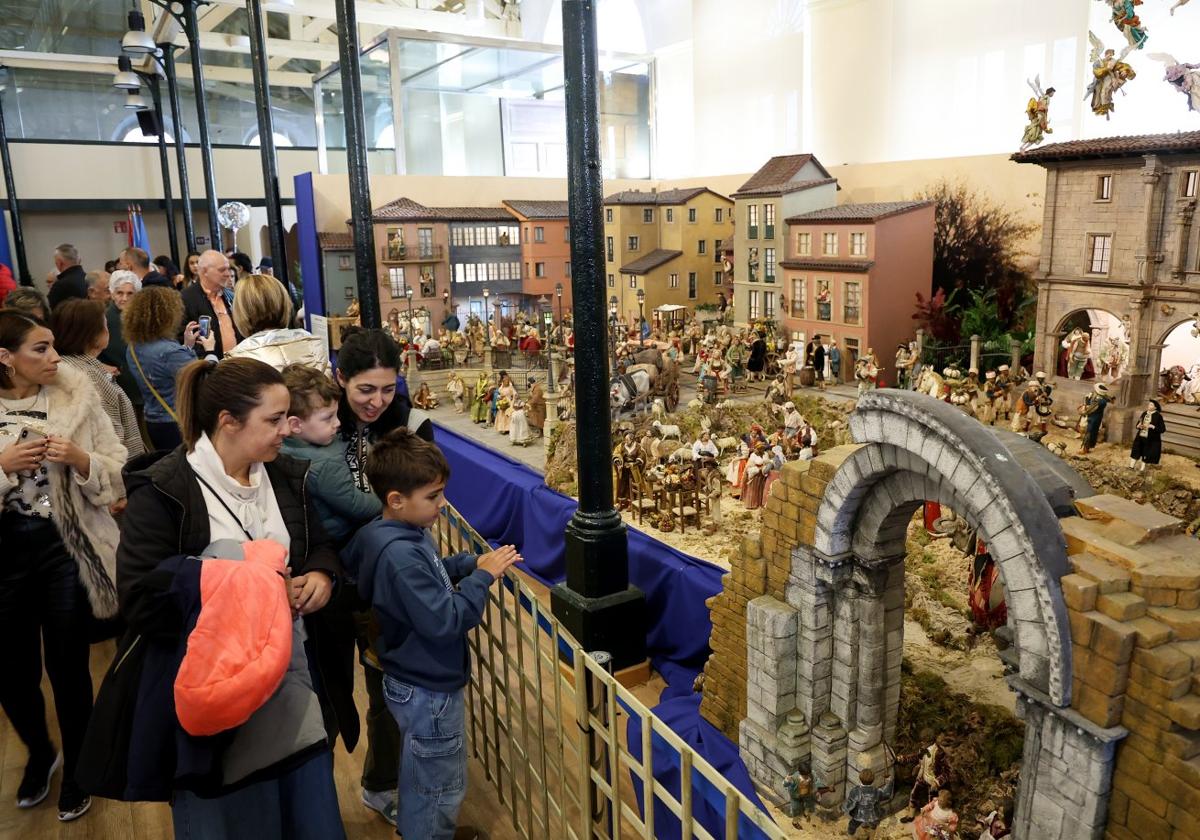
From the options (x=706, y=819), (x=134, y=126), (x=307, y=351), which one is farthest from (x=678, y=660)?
(x=134, y=126)

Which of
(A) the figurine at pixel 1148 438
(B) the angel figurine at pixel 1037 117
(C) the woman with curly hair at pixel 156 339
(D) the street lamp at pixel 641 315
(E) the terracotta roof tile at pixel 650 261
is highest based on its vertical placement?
(B) the angel figurine at pixel 1037 117

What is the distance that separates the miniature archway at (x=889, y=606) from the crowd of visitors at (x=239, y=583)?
189cm

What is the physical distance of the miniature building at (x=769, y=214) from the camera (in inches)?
394

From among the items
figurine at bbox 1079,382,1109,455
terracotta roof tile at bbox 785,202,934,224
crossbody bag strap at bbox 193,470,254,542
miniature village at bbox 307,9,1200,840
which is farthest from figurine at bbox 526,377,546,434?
crossbody bag strap at bbox 193,470,254,542

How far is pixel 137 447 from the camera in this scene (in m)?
4.59

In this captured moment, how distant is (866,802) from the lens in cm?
448

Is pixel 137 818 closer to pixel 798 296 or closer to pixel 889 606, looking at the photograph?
pixel 889 606

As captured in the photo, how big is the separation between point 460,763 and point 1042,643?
2.35 m

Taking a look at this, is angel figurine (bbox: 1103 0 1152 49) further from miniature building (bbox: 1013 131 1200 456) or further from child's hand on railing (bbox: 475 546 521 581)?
child's hand on railing (bbox: 475 546 521 581)

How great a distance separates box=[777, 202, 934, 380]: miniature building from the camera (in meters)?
9.04

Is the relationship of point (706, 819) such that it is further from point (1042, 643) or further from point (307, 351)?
point (307, 351)

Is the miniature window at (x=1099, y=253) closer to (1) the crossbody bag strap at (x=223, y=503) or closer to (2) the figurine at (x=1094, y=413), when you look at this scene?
(2) the figurine at (x=1094, y=413)

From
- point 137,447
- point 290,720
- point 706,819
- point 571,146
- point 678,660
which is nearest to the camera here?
Answer: point 290,720

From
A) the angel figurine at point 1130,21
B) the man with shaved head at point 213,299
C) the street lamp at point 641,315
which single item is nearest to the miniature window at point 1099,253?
the angel figurine at point 1130,21
